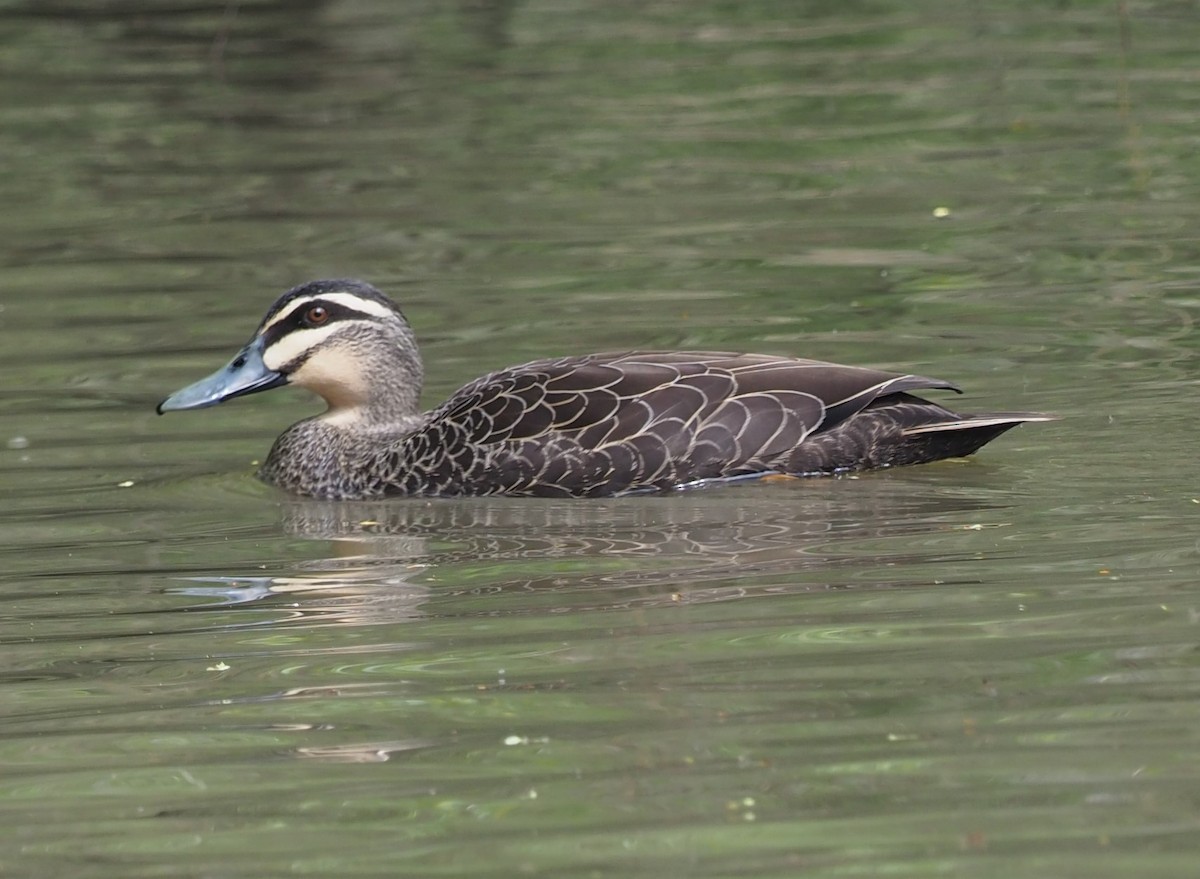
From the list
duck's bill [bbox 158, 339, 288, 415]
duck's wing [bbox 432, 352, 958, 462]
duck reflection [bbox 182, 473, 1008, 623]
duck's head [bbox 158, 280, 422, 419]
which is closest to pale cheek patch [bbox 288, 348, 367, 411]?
duck's head [bbox 158, 280, 422, 419]

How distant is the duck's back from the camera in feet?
30.2

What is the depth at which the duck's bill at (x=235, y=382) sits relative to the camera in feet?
33.4

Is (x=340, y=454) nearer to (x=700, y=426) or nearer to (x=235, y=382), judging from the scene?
(x=235, y=382)

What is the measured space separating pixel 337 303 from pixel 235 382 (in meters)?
0.57

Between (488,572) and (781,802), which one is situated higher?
(781,802)

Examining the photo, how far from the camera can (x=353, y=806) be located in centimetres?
548

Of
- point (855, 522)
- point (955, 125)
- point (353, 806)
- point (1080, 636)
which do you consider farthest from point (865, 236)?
point (353, 806)

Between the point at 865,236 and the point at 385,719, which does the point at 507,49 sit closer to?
the point at 865,236

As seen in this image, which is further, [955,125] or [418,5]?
[418,5]

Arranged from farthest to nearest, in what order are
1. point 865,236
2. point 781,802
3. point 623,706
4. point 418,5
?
point 418,5 → point 865,236 → point 623,706 → point 781,802

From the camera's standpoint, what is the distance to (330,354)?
33.8ft

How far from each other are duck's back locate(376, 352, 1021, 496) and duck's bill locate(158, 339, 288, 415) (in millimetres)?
1308

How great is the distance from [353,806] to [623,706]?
0.90m

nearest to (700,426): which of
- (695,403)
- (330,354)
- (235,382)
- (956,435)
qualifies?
(695,403)
